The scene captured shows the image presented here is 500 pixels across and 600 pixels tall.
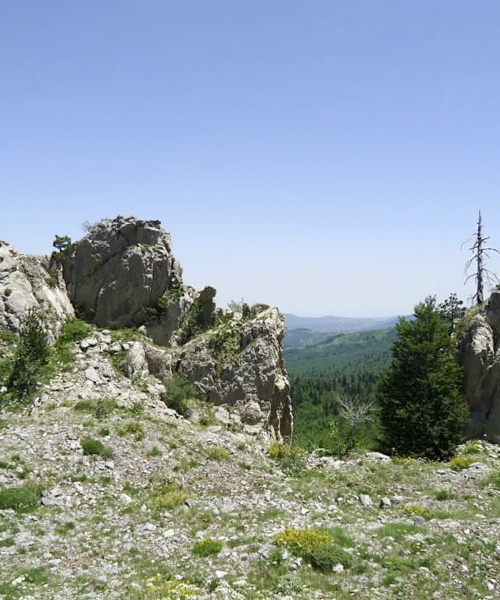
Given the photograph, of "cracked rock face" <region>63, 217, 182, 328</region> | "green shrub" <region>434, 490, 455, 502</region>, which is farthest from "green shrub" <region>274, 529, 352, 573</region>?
"cracked rock face" <region>63, 217, 182, 328</region>

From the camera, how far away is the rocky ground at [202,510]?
14.4m

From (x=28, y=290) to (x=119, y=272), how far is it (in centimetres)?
767

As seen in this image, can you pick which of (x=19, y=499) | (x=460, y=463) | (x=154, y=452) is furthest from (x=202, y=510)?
(x=460, y=463)

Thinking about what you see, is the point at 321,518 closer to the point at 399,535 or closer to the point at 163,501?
the point at 399,535

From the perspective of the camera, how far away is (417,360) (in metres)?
37.0

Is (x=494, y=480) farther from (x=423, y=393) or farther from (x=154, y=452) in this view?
(x=154, y=452)

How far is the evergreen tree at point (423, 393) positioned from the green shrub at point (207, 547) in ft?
71.5

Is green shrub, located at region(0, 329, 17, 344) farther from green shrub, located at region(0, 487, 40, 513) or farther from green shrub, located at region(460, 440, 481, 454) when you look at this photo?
green shrub, located at region(460, 440, 481, 454)

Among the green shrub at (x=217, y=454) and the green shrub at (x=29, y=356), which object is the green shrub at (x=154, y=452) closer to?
the green shrub at (x=217, y=454)

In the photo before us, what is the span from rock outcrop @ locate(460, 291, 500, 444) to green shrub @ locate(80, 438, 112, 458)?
31.1 m

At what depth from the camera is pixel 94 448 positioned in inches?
958

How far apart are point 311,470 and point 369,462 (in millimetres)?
4494

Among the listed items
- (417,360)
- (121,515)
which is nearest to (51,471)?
(121,515)

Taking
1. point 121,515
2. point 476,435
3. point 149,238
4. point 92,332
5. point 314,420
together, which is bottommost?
point 314,420
